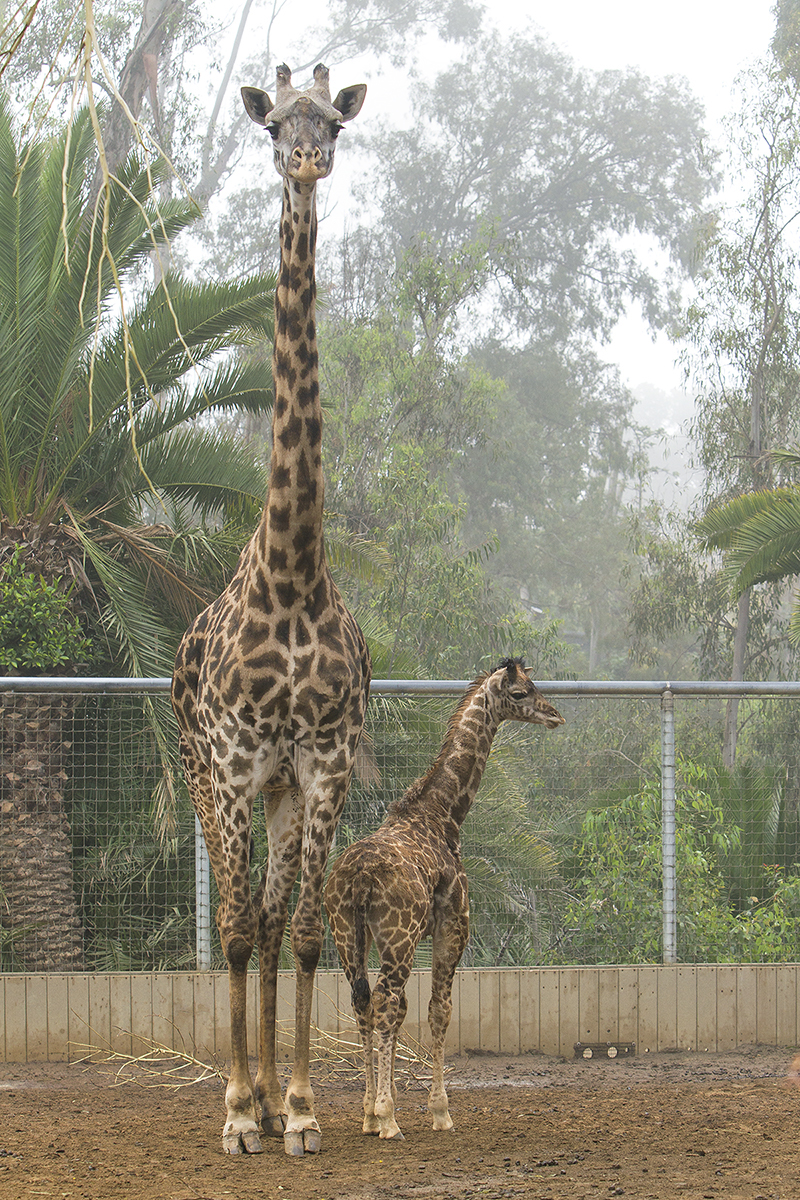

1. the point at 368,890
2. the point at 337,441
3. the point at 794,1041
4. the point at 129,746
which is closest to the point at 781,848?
the point at 794,1041

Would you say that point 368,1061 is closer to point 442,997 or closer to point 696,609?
point 442,997

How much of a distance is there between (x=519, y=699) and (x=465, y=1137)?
2210mm

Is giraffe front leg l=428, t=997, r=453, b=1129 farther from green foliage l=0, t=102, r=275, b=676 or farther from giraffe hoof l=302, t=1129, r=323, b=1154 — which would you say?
green foliage l=0, t=102, r=275, b=676

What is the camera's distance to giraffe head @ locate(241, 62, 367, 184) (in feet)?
14.9

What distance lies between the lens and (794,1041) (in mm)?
7500

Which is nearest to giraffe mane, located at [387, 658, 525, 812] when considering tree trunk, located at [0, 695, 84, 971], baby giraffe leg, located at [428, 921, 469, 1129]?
baby giraffe leg, located at [428, 921, 469, 1129]

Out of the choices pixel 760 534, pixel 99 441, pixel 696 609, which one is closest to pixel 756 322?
pixel 696 609

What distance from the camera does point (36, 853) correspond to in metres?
8.76

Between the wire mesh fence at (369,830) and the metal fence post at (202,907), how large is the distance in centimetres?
5

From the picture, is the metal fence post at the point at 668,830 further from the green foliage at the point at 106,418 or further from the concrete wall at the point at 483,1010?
the green foliage at the point at 106,418

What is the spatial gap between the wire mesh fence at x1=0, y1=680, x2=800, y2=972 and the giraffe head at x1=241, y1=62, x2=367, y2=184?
12.1 ft

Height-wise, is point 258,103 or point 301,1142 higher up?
point 258,103

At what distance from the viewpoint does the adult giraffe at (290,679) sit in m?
4.86

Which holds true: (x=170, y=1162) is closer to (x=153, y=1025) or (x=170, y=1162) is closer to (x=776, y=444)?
(x=153, y=1025)
